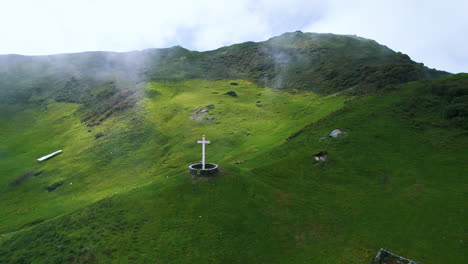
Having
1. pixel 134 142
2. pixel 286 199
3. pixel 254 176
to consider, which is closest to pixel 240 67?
pixel 134 142

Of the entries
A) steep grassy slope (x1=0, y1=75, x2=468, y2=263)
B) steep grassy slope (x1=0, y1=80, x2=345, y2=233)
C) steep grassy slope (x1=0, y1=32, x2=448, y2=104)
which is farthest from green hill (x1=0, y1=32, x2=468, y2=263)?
steep grassy slope (x1=0, y1=32, x2=448, y2=104)

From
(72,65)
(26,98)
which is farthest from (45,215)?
(72,65)

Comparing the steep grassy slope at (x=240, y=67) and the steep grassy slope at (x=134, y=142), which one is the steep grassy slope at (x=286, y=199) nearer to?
the steep grassy slope at (x=134, y=142)

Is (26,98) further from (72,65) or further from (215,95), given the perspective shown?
(215,95)

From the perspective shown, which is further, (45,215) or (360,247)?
(45,215)

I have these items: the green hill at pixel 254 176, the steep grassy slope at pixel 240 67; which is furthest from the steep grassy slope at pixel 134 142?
the steep grassy slope at pixel 240 67

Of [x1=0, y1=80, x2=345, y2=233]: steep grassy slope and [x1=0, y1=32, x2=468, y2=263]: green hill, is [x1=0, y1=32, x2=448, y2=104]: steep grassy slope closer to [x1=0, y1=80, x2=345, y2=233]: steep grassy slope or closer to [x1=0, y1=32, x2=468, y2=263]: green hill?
[x1=0, y1=32, x2=468, y2=263]: green hill

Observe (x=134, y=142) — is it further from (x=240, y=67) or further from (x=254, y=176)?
(x=240, y=67)
